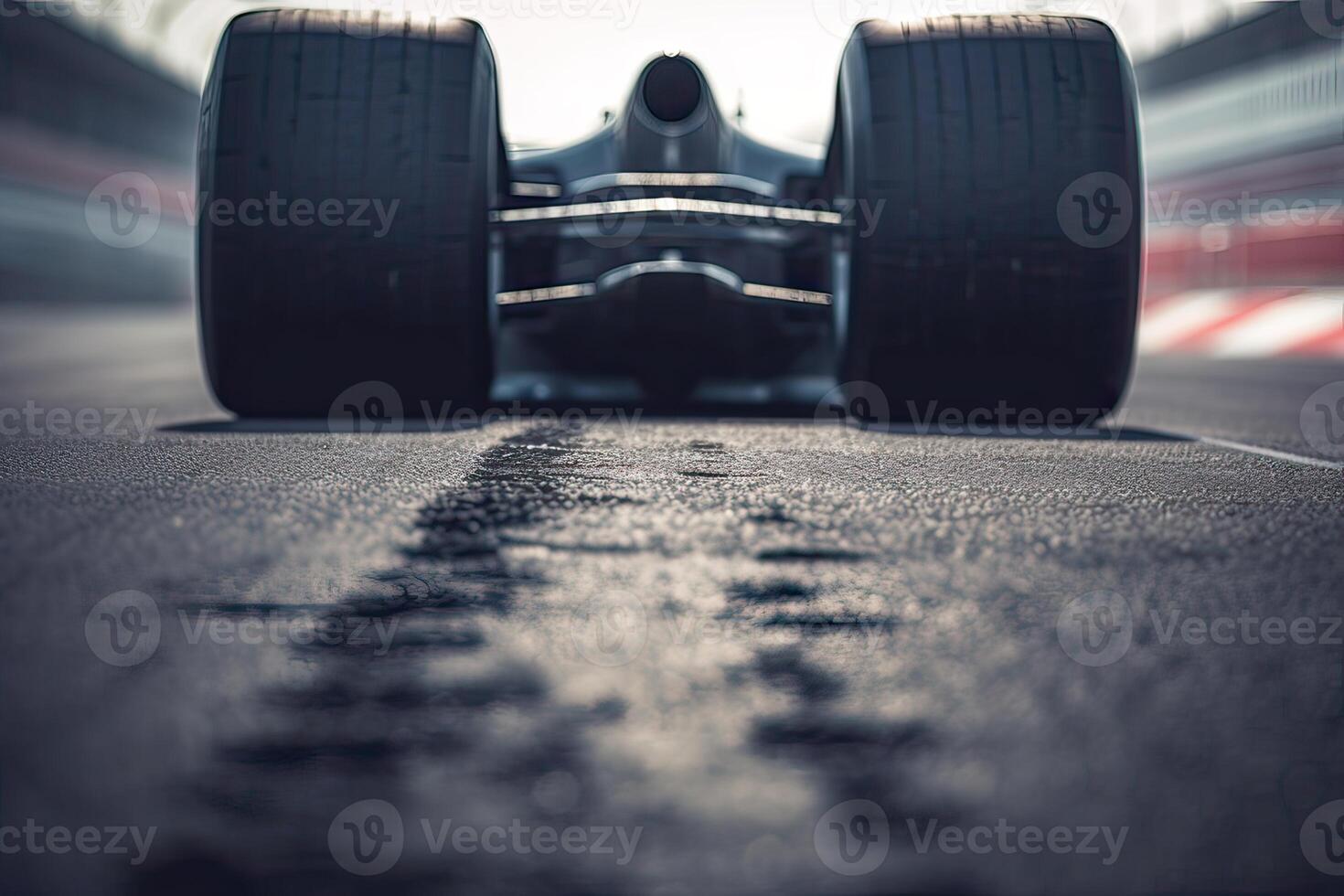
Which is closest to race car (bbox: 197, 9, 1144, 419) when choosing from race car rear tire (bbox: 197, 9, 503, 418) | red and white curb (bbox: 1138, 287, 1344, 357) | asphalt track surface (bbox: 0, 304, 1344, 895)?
race car rear tire (bbox: 197, 9, 503, 418)

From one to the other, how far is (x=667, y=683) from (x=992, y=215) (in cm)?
229

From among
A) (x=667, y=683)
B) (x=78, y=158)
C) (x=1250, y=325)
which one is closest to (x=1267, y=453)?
(x=667, y=683)

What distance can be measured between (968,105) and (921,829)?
256 centimetres

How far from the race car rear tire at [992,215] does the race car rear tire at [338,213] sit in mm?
1042

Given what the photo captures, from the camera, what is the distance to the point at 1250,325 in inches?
358

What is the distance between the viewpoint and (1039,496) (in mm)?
1889

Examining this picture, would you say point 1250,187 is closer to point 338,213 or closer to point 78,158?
point 338,213

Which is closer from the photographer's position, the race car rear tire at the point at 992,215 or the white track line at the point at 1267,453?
→ the white track line at the point at 1267,453

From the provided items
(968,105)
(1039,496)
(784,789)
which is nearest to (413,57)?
(968,105)

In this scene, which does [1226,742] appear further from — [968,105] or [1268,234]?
[1268,234]

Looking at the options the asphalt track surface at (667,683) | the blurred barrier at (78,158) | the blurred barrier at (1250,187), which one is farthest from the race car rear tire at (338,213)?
the blurred barrier at (78,158)

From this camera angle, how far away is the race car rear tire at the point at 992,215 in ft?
9.62

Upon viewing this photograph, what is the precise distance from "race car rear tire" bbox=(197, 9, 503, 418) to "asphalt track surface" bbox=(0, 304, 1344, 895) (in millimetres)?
1022

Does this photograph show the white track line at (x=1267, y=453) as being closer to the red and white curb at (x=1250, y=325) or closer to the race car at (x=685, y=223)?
the race car at (x=685, y=223)
